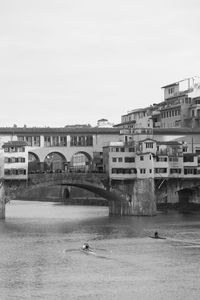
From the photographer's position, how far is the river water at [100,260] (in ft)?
170

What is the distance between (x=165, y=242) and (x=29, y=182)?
34.0m

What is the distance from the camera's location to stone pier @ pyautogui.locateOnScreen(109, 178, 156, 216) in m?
106

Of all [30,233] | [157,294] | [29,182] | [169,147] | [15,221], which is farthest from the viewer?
[169,147]

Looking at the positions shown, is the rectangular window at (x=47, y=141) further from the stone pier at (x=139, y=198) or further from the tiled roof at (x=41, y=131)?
the stone pier at (x=139, y=198)

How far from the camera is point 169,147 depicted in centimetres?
11238

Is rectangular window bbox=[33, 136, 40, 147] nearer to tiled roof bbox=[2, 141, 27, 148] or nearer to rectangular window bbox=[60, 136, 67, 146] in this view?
rectangular window bbox=[60, 136, 67, 146]

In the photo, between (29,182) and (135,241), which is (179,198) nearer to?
(29,182)

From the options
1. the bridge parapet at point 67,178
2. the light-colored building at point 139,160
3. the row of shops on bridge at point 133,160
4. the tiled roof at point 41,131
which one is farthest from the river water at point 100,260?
the tiled roof at point 41,131

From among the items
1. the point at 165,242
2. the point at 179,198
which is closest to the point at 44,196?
the point at 179,198

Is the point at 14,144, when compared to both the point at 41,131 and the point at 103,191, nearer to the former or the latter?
the point at 41,131

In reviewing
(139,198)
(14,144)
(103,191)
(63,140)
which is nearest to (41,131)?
(63,140)

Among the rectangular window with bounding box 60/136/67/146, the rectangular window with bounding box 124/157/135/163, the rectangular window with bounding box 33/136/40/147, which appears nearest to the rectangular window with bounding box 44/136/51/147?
the rectangular window with bounding box 33/136/40/147

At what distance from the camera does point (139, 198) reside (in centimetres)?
10619

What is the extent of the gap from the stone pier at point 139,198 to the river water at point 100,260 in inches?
275
